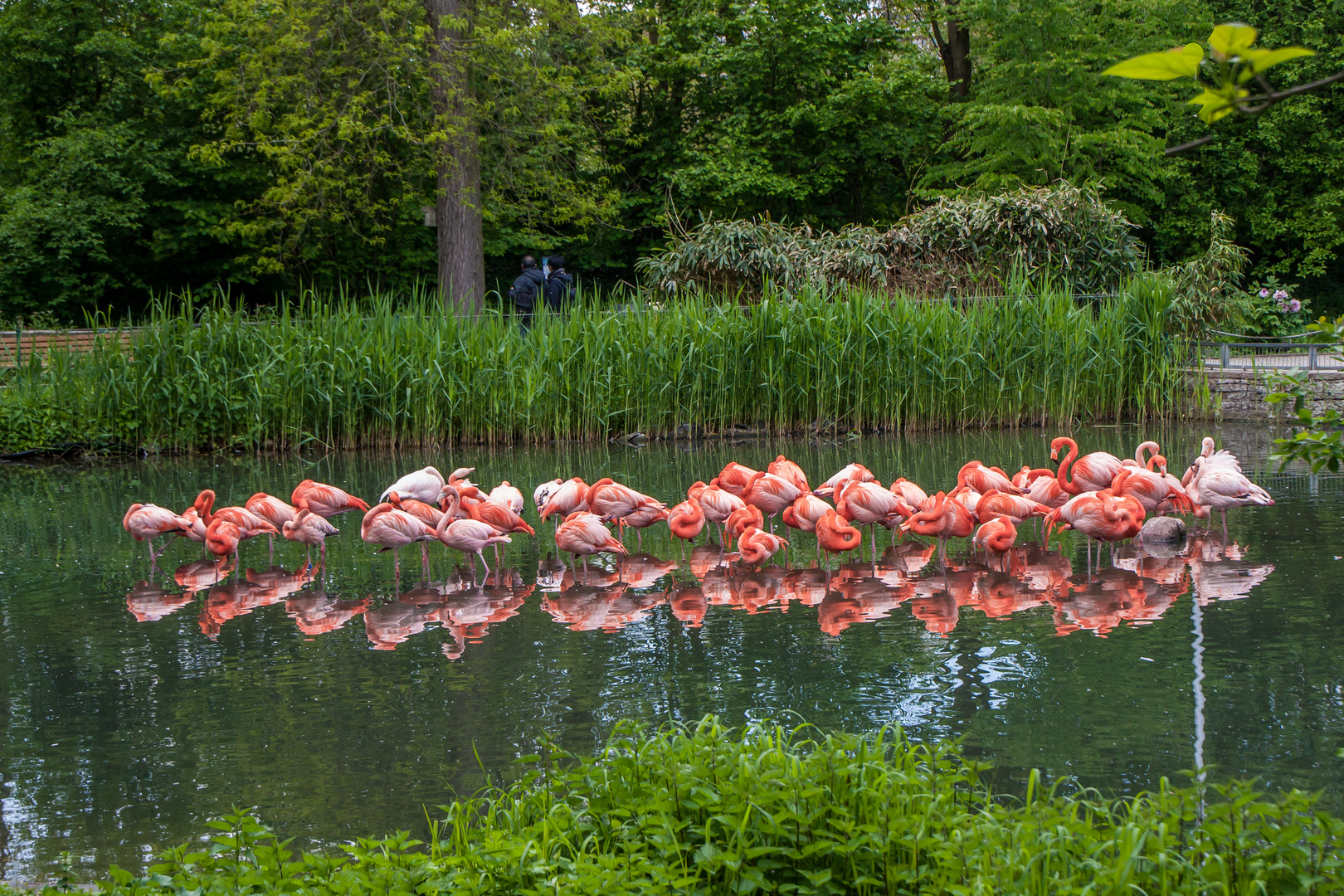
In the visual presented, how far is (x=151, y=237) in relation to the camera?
2392 cm

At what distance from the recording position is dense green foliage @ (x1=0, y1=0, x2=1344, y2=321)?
64.2 ft

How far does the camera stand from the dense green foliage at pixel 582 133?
19578 millimetres

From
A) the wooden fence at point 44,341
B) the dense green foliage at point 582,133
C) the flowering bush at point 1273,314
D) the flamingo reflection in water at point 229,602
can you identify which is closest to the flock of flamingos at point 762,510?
the flamingo reflection in water at point 229,602

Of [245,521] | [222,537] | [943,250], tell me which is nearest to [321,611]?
[222,537]

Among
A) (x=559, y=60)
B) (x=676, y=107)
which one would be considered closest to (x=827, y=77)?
(x=676, y=107)

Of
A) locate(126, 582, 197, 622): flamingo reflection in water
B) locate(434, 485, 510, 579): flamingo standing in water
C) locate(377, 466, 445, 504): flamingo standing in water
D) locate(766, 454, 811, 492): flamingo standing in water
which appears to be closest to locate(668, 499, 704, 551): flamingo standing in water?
locate(766, 454, 811, 492): flamingo standing in water

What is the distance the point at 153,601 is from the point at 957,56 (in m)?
27.1

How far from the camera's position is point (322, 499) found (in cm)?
786

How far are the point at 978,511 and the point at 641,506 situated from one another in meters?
2.15

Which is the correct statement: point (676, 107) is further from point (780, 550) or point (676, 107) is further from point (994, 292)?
point (780, 550)

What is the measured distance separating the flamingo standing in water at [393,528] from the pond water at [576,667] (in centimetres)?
34

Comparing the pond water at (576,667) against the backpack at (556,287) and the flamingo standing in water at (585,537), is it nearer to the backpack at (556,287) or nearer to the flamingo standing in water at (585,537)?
the flamingo standing in water at (585,537)

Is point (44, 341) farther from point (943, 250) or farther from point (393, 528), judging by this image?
point (943, 250)

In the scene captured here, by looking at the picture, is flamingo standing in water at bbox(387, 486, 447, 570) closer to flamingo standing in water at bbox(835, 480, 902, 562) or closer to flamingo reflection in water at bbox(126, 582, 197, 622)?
flamingo reflection in water at bbox(126, 582, 197, 622)
